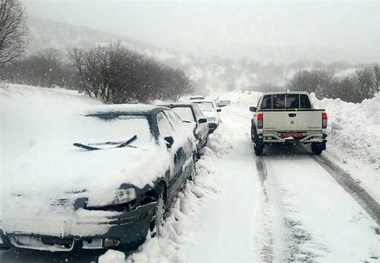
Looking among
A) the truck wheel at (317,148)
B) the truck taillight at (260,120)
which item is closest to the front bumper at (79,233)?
the truck taillight at (260,120)

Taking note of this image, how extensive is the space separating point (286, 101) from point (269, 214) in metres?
6.63

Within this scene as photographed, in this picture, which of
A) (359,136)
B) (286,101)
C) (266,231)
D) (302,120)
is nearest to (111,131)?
(266,231)

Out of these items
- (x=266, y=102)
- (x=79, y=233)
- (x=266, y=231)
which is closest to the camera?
(x=79, y=233)

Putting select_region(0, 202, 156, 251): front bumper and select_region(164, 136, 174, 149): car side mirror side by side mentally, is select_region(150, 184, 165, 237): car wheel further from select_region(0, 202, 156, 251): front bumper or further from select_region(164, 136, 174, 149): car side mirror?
select_region(164, 136, 174, 149): car side mirror

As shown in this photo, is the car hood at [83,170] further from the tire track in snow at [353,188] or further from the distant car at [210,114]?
A: the distant car at [210,114]

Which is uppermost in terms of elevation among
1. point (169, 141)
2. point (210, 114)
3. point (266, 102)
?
point (266, 102)

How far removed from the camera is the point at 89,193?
379 cm

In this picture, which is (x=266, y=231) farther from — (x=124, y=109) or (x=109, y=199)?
(x=124, y=109)

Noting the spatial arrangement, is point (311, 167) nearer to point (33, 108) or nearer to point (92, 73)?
point (33, 108)

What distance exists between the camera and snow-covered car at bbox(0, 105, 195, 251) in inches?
146

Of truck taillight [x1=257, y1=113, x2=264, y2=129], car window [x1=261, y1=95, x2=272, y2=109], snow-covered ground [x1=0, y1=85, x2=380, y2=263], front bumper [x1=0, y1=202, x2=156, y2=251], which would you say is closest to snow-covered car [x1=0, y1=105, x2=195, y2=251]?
front bumper [x1=0, y1=202, x2=156, y2=251]

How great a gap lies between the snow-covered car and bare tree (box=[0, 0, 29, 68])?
68.0 ft

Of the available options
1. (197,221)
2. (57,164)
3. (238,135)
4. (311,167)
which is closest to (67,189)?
(57,164)

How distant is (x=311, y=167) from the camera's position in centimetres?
878
